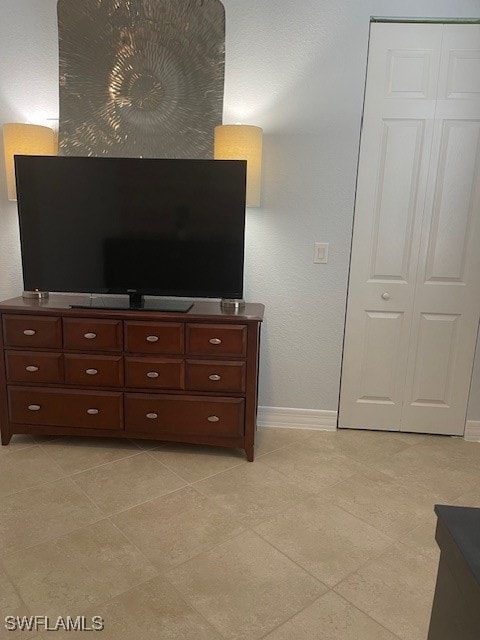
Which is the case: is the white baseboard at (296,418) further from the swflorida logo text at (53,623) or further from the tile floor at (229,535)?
the swflorida logo text at (53,623)

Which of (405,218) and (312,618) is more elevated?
(405,218)

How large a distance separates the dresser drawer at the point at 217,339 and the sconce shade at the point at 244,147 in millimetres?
770

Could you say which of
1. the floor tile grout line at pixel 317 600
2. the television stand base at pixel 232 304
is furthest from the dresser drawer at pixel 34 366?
the floor tile grout line at pixel 317 600

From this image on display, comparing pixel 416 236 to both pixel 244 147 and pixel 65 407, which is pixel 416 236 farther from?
pixel 65 407

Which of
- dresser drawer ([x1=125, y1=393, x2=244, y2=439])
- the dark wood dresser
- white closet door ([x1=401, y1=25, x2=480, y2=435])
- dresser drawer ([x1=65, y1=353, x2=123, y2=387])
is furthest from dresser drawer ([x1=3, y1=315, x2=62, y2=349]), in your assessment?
white closet door ([x1=401, y1=25, x2=480, y2=435])

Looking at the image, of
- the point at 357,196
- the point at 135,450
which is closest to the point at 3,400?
the point at 135,450

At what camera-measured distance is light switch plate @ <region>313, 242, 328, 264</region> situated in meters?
2.84

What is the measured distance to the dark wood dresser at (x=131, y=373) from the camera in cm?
251

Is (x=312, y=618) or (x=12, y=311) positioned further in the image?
(x=12, y=311)

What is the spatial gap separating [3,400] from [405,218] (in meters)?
2.53

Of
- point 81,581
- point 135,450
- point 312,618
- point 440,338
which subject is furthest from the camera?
point 440,338

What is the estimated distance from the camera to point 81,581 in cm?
171

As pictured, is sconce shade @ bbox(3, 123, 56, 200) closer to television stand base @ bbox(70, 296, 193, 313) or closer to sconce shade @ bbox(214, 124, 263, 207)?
television stand base @ bbox(70, 296, 193, 313)

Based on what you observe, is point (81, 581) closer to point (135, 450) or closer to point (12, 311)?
point (135, 450)
